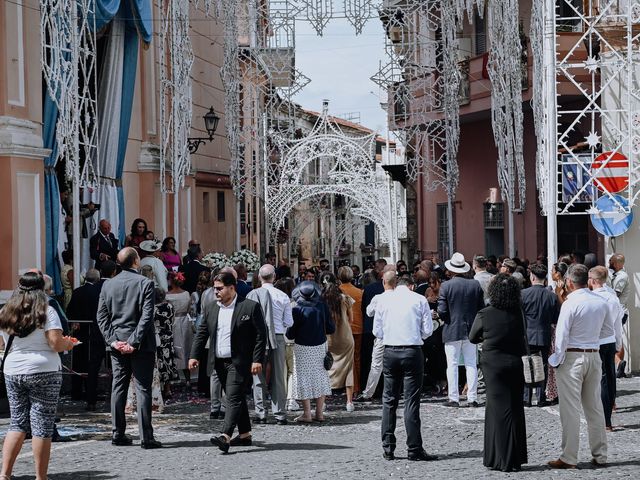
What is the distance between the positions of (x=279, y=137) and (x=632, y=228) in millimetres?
20892

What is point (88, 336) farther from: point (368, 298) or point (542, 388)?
point (542, 388)

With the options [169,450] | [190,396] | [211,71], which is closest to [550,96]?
[190,396]

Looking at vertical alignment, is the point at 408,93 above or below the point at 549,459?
above

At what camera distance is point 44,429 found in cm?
884

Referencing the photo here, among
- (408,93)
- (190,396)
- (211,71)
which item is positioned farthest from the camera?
(211,71)

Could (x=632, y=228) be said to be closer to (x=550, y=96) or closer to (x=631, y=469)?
(x=550, y=96)

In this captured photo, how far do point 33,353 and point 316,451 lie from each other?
3.08 m

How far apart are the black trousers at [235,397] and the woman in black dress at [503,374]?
2.23 meters

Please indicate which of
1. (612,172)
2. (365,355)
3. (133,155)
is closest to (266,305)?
(365,355)

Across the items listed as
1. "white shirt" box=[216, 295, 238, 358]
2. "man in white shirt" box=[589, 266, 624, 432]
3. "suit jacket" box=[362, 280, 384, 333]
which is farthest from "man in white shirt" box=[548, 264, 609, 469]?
"suit jacket" box=[362, 280, 384, 333]

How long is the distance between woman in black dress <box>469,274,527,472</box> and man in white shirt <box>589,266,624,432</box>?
142 cm

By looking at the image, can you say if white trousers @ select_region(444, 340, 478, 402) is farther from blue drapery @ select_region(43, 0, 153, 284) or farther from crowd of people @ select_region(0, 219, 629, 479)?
blue drapery @ select_region(43, 0, 153, 284)

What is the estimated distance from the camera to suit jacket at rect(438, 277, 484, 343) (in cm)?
1380

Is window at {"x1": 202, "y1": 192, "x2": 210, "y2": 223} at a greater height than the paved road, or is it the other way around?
window at {"x1": 202, "y1": 192, "x2": 210, "y2": 223}
